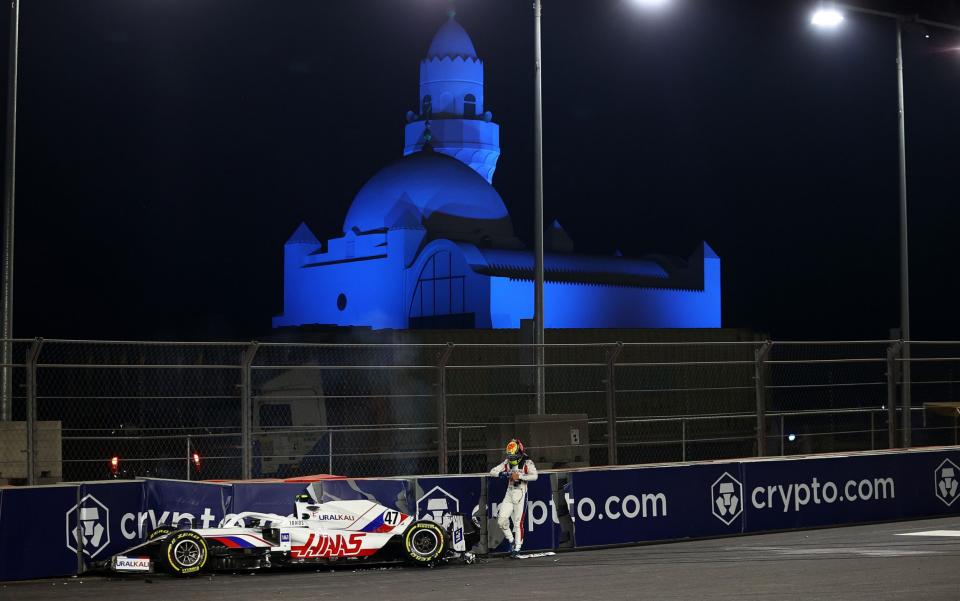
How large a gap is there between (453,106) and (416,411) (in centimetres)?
4329

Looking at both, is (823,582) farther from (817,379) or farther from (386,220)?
(386,220)

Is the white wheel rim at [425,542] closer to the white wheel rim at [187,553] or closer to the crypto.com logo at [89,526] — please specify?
the white wheel rim at [187,553]

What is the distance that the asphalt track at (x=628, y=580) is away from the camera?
36.3ft

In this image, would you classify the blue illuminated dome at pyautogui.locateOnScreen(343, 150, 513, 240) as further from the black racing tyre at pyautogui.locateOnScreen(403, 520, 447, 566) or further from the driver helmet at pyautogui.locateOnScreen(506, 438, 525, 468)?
the black racing tyre at pyautogui.locateOnScreen(403, 520, 447, 566)

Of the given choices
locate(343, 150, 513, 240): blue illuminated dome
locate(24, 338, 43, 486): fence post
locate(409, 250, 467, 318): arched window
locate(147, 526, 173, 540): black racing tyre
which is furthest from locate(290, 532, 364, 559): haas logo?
locate(343, 150, 513, 240): blue illuminated dome

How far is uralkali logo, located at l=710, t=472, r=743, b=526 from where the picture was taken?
1661 cm

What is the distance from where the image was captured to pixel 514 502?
14.6 m

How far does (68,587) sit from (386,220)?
5704 cm

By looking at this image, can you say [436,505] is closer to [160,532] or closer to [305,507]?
[305,507]

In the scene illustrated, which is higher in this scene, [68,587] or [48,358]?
[48,358]

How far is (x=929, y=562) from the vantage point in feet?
41.9

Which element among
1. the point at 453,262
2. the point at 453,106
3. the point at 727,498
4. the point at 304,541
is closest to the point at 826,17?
the point at 727,498

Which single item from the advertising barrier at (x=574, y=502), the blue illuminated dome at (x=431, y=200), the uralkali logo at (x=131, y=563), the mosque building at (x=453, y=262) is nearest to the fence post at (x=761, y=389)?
the advertising barrier at (x=574, y=502)

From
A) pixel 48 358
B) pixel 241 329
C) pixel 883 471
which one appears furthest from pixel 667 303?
pixel 883 471
